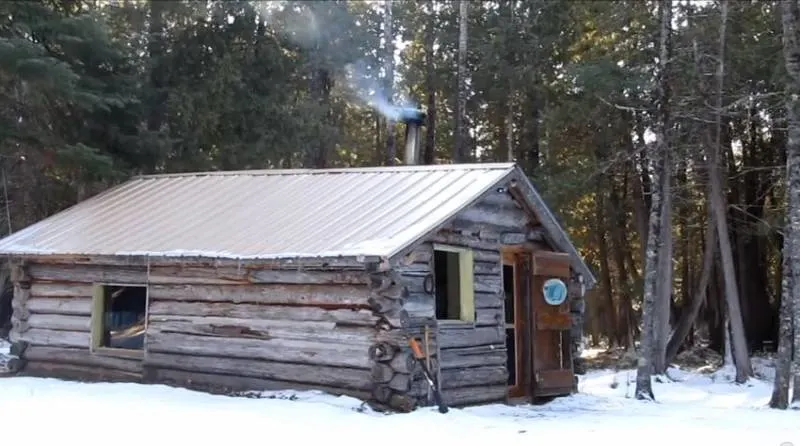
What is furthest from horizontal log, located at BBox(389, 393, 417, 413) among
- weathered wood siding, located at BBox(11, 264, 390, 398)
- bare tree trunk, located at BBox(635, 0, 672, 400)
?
bare tree trunk, located at BBox(635, 0, 672, 400)

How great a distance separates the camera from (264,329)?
11492 millimetres

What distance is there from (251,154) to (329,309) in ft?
38.1

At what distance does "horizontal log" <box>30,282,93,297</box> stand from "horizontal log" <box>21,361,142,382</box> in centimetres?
104

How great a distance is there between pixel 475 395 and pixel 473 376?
0.24 meters

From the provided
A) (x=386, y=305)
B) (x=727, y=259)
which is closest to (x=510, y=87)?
(x=727, y=259)

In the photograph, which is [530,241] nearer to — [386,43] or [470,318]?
[470,318]

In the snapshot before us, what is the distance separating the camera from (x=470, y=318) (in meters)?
11.6

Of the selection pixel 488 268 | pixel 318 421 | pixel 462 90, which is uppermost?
pixel 462 90

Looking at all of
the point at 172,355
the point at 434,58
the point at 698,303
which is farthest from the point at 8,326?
the point at 698,303

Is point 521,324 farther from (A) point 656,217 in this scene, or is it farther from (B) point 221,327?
(B) point 221,327

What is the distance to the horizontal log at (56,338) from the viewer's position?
43.4 feet

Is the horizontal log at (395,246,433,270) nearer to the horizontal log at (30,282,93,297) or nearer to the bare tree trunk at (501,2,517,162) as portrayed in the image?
the horizontal log at (30,282,93,297)

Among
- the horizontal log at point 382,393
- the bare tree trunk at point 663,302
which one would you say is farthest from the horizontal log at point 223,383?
the bare tree trunk at point 663,302

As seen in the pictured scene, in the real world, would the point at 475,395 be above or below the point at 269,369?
below
